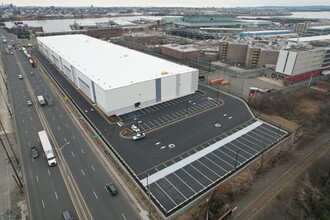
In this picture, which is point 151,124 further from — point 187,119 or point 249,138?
point 249,138

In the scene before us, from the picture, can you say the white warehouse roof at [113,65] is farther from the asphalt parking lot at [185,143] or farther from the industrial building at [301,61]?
the industrial building at [301,61]

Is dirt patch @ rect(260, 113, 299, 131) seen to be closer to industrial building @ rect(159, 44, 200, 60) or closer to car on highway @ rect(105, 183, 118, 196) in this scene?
car on highway @ rect(105, 183, 118, 196)

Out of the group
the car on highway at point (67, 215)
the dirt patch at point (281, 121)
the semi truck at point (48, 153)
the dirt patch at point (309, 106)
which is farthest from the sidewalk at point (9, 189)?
the dirt patch at point (309, 106)

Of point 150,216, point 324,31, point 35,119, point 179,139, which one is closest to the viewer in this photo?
point 150,216

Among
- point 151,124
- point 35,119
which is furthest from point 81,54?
point 151,124

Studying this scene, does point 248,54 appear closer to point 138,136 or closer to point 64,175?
point 138,136
